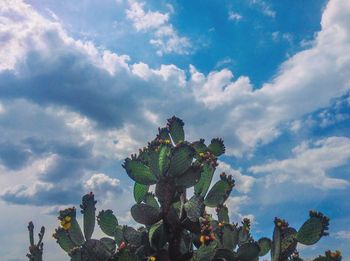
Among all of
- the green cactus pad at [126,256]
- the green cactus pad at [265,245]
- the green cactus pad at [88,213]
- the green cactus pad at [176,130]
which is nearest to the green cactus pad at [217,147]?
the green cactus pad at [176,130]

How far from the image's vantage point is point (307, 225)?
7691mm

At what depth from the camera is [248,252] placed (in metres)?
7.72

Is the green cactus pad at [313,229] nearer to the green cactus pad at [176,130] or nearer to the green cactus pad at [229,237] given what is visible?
the green cactus pad at [229,237]

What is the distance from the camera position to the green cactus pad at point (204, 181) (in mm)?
8188

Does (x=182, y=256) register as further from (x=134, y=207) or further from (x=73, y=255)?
(x=73, y=255)

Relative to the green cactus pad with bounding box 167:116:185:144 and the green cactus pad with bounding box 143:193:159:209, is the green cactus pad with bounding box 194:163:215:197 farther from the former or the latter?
the green cactus pad with bounding box 167:116:185:144

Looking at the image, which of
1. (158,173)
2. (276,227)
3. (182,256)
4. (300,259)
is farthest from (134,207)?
(300,259)

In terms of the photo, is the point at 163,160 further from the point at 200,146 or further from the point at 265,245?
the point at 265,245

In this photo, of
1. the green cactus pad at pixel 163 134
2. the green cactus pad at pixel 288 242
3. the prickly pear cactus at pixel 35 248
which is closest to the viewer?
the prickly pear cactus at pixel 35 248

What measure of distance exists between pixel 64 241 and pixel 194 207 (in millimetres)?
2615

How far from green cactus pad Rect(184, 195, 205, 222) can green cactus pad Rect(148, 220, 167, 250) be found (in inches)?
19.8

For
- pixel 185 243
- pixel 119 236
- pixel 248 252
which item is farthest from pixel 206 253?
pixel 119 236

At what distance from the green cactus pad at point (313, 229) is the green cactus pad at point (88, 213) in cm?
380

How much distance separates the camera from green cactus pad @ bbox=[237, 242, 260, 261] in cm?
769
